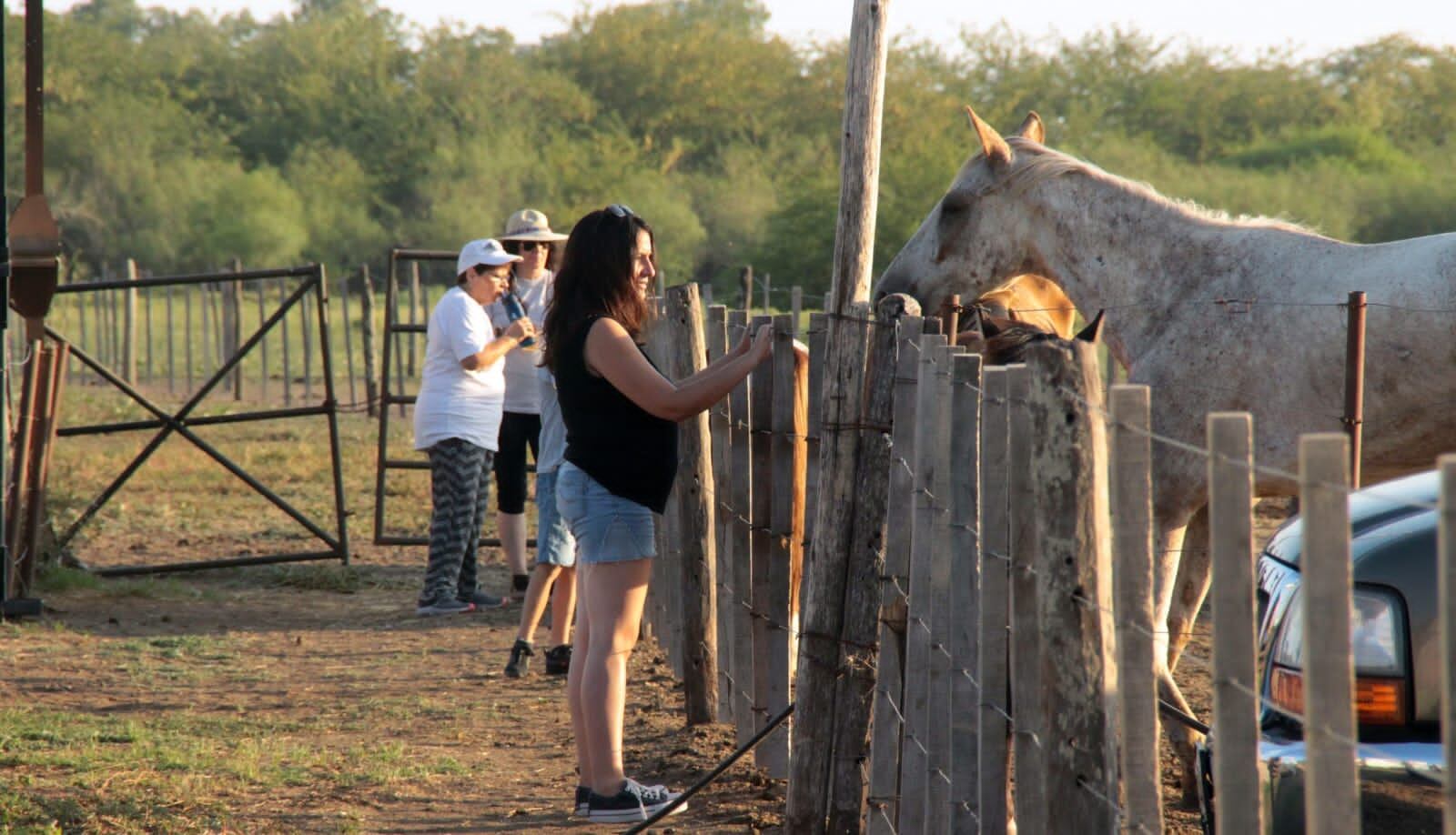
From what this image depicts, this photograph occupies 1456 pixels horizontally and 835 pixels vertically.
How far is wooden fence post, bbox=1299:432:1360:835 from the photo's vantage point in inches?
69.2

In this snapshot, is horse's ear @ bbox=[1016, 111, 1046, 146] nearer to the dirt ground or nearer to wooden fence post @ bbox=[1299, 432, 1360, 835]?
the dirt ground

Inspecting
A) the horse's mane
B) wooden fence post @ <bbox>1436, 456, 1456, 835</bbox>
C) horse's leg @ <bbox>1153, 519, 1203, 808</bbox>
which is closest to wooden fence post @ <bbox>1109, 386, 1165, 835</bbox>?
wooden fence post @ <bbox>1436, 456, 1456, 835</bbox>

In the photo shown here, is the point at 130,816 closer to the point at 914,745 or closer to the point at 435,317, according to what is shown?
the point at 914,745

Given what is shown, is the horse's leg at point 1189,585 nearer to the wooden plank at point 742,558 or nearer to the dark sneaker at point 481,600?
the wooden plank at point 742,558

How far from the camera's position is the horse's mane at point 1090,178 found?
17.4 ft

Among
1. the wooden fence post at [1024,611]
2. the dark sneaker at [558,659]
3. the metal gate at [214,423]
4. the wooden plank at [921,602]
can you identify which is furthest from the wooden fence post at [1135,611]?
the metal gate at [214,423]

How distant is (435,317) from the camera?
310 inches

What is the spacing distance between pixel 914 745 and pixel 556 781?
2.17m

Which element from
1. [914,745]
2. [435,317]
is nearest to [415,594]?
[435,317]

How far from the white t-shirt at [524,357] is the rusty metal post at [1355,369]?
4.42 m

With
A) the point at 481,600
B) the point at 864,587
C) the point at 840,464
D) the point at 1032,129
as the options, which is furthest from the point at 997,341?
the point at 481,600

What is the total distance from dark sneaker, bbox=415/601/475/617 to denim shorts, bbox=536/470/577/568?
210 centimetres

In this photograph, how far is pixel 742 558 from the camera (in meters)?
5.50

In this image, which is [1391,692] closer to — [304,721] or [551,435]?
[551,435]
